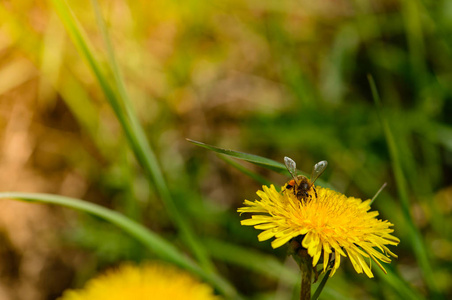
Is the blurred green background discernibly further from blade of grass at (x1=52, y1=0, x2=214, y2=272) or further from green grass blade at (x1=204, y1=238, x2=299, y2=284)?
blade of grass at (x1=52, y1=0, x2=214, y2=272)

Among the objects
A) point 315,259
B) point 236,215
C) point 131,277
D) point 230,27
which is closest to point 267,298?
point 236,215

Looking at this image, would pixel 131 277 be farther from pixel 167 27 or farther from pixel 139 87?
pixel 167 27

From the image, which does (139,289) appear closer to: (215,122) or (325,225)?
(325,225)

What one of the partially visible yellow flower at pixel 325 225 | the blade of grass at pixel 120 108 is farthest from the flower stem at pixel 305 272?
the blade of grass at pixel 120 108

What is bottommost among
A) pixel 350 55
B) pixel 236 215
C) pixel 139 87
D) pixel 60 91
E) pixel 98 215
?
pixel 236 215

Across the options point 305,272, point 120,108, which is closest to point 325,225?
point 305,272
